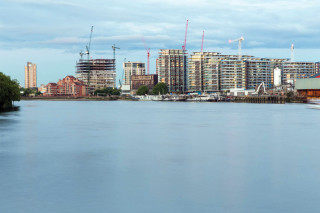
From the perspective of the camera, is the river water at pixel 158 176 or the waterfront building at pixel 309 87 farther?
the waterfront building at pixel 309 87

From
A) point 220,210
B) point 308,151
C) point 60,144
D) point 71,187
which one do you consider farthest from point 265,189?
point 60,144

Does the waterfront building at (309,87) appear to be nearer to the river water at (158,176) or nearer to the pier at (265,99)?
the pier at (265,99)

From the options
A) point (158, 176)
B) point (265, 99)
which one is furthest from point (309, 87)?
point (158, 176)

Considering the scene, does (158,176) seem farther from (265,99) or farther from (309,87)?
(265,99)

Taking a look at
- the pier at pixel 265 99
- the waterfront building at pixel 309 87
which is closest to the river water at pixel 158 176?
the waterfront building at pixel 309 87

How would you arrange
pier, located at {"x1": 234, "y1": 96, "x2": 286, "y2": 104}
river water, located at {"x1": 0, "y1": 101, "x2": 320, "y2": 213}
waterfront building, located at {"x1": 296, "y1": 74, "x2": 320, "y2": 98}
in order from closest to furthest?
river water, located at {"x1": 0, "y1": 101, "x2": 320, "y2": 213}, waterfront building, located at {"x1": 296, "y1": 74, "x2": 320, "y2": 98}, pier, located at {"x1": 234, "y1": 96, "x2": 286, "y2": 104}

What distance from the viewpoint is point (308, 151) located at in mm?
24328

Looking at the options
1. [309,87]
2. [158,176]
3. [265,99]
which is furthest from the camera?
[265,99]

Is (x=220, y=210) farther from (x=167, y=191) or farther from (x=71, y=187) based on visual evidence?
(x=71, y=187)

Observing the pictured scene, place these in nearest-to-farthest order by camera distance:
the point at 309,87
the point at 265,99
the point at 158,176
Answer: the point at 158,176, the point at 309,87, the point at 265,99

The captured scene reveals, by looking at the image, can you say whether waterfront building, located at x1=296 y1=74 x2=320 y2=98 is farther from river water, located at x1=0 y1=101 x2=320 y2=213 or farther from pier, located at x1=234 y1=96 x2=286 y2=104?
river water, located at x1=0 y1=101 x2=320 y2=213

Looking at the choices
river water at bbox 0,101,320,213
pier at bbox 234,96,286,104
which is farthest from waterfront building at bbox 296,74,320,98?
river water at bbox 0,101,320,213

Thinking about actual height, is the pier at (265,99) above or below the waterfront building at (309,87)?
below

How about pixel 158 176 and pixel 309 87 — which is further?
pixel 309 87
